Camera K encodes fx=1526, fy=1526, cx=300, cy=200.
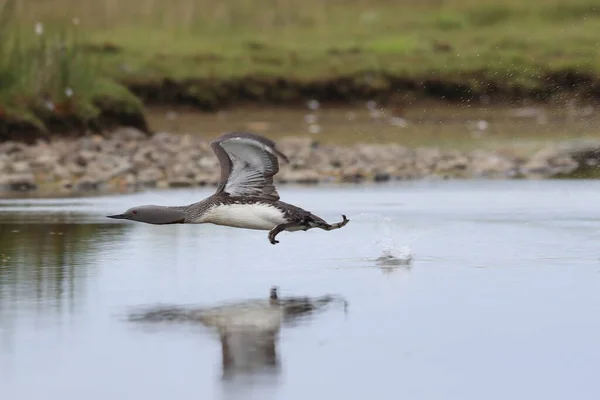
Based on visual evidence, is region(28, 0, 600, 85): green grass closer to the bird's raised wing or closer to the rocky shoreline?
the rocky shoreline

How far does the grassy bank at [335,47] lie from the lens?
41.5 meters

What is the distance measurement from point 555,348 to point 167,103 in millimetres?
30968

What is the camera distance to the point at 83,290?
1306 cm

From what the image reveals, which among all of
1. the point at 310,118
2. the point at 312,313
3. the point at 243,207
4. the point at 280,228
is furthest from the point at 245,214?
the point at 310,118

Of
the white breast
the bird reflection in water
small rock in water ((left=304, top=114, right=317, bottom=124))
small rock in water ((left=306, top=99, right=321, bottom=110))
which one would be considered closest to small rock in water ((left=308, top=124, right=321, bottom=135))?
small rock in water ((left=304, top=114, right=317, bottom=124))

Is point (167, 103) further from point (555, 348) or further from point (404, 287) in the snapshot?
point (555, 348)

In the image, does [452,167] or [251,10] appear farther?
[251,10]

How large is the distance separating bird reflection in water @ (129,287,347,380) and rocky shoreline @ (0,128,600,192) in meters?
13.4

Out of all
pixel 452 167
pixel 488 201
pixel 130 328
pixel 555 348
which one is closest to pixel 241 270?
pixel 130 328

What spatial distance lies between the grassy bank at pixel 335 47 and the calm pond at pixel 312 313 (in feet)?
64.6

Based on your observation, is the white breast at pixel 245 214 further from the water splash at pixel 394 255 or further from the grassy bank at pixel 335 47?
the grassy bank at pixel 335 47

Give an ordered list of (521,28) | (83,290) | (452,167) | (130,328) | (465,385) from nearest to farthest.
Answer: (465,385), (130,328), (83,290), (452,167), (521,28)

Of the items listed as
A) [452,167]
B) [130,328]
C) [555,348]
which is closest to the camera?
[555,348]

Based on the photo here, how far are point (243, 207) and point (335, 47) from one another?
32.4m
